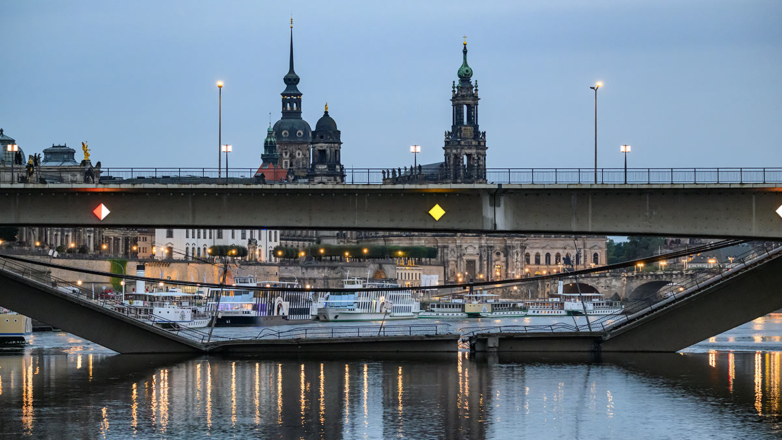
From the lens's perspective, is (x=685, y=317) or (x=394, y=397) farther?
(x=685, y=317)

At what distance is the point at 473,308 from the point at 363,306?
27185 mm

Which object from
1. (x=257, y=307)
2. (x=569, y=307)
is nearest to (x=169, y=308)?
(x=257, y=307)

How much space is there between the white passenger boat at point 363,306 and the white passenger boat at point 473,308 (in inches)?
154

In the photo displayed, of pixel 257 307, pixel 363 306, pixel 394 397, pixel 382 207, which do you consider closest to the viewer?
pixel 394 397

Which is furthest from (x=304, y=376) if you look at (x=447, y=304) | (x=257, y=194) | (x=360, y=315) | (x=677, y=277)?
(x=677, y=277)

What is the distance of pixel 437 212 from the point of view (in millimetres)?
48562

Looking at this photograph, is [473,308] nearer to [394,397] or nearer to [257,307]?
[257,307]

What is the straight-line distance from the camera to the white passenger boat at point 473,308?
163000 mm

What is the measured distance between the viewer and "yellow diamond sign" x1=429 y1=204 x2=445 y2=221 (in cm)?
4853

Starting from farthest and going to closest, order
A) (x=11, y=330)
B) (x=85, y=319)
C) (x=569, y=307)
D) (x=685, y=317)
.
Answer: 1. (x=569, y=307)
2. (x=11, y=330)
3. (x=685, y=317)
4. (x=85, y=319)

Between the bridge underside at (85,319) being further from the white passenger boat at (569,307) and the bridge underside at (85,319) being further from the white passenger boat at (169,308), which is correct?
the white passenger boat at (569,307)

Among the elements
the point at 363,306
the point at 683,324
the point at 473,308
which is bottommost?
the point at 473,308

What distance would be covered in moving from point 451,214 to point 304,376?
383 inches

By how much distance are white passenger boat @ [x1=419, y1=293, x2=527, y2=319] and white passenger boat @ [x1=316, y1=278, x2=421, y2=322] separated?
3.90 m
